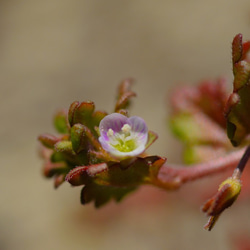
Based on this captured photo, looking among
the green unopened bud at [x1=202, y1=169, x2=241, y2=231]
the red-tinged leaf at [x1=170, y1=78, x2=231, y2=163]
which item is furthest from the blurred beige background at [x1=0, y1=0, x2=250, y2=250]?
the green unopened bud at [x1=202, y1=169, x2=241, y2=231]

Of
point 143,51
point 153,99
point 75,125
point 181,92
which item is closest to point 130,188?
point 75,125

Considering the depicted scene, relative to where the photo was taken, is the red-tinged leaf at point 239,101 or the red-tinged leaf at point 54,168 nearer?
the red-tinged leaf at point 239,101

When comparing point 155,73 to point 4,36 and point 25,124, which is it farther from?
point 4,36

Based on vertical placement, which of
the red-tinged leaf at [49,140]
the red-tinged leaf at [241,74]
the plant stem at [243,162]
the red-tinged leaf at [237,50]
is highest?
the red-tinged leaf at [237,50]

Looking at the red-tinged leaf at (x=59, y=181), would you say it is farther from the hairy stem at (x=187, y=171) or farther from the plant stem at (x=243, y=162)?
the plant stem at (x=243, y=162)

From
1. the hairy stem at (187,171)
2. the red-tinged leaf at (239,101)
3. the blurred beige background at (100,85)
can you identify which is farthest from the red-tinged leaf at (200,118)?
the blurred beige background at (100,85)

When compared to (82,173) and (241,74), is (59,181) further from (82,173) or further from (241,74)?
(241,74)

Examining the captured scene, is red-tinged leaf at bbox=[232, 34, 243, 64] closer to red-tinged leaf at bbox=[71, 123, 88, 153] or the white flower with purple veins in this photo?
the white flower with purple veins
